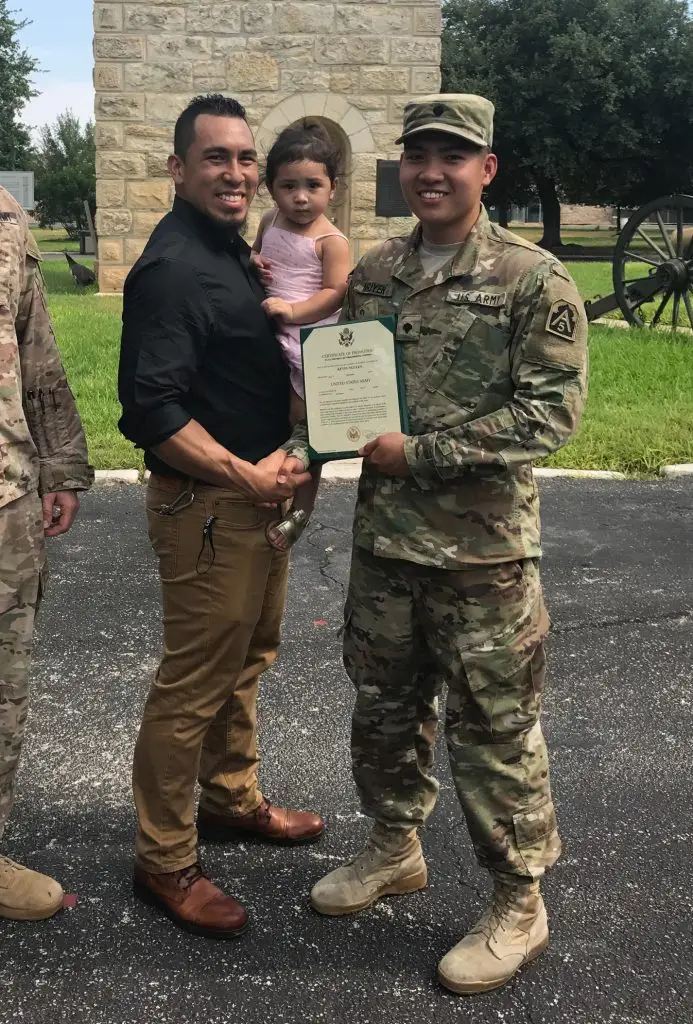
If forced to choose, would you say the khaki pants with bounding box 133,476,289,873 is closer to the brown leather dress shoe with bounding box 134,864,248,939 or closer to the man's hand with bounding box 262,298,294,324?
the brown leather dress shoe with bounding box 134,864,248,939

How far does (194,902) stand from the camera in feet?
8.47

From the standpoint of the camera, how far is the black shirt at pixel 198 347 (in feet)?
7.58

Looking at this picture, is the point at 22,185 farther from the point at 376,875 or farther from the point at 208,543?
the point at 376,875

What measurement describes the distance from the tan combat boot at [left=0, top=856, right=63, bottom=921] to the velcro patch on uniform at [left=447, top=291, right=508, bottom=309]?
5.90ft

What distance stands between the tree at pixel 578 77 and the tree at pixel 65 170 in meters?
13.4

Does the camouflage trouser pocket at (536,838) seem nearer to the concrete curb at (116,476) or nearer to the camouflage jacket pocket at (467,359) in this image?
the camouflage jacket pocket at (467,359)

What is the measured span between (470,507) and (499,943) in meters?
1.03

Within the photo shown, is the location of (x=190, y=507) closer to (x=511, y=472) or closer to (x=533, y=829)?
(x=511, y=472)

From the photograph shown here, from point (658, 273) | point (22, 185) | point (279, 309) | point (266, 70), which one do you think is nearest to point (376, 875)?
point (279, 309)

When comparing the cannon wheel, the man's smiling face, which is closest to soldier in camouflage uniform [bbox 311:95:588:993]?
the man's smiling face

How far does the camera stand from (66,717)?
3666 millimetres

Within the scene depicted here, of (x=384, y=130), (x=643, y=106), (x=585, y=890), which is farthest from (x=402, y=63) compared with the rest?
(x=643, y=106)

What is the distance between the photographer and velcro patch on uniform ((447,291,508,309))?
223cm

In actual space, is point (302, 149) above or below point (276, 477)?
above
